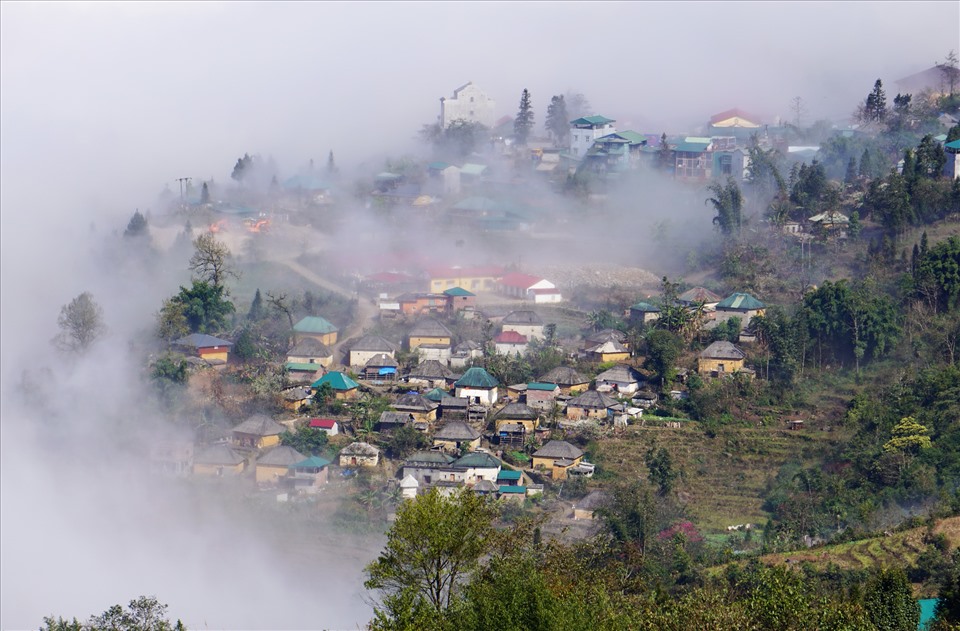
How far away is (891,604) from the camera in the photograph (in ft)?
43.4

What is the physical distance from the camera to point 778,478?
19.7 m

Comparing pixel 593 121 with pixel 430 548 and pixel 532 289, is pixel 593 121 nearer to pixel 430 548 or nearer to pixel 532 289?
pixel 532 289

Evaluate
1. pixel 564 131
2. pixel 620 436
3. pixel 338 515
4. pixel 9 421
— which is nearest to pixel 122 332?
pixel 9 421

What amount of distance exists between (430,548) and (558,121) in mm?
24883

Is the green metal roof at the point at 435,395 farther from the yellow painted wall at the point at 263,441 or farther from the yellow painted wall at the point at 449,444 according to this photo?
the yellow painted wall at the point at 263,441

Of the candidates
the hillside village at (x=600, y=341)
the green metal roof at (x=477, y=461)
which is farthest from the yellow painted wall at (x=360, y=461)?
the green metal roof at (x=477, y=461)

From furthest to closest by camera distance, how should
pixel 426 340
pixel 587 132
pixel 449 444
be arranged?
pixel 587 132
pixel 426 340
pixel 449 444

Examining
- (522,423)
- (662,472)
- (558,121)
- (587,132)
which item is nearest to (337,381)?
(522,423)

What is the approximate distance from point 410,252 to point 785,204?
6.59 m

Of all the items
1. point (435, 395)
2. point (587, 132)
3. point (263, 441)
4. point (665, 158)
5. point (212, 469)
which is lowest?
point (212, 469)

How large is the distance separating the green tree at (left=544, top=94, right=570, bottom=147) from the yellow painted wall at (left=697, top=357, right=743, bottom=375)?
14.4 metres

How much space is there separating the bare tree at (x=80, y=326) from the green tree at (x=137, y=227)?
16.2ft

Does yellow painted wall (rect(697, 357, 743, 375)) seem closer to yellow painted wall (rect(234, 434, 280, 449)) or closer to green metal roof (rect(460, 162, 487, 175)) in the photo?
yellow painted wall (rect(234, 434, 280, 449))

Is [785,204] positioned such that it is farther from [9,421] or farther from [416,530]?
[416,530]
